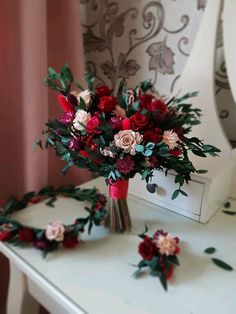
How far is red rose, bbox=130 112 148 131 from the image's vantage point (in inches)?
18.7

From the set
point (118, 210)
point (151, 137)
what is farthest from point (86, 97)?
point (118, 210)

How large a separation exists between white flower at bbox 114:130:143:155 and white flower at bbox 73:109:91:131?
0.07 m

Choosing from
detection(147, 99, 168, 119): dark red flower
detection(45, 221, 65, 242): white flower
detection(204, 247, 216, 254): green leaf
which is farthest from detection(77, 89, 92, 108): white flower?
detection(204, 247, 216, 254): green leaf

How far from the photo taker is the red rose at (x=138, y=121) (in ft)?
1.56

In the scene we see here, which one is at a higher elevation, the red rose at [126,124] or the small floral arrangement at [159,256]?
the red rose at [126,124]

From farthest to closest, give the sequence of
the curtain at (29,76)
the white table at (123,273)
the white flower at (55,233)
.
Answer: the curtain at (29,76) < the white flower at (55,233) < the white table at (123,273)

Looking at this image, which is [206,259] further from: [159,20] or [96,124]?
[159,20]

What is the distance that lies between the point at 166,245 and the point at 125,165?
17 centimetres

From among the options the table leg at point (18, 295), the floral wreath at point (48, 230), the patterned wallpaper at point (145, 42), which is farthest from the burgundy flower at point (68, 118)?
the patterned wallpaper at point (145, 42)

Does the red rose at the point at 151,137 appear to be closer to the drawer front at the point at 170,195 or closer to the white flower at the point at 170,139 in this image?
the white flower at the point at 170,139

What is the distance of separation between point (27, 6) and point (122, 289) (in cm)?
69

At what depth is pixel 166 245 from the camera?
0.50 meters

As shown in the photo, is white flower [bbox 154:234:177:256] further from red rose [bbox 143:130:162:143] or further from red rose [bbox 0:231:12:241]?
red rose [bbox 0:231:12:241]

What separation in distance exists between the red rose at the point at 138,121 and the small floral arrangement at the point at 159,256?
0.69 feet
